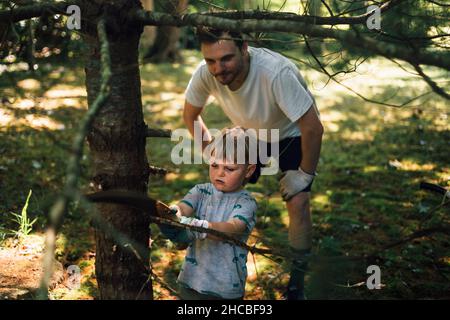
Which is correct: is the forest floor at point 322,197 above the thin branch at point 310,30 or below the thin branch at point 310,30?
below

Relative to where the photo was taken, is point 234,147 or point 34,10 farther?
point 234,147

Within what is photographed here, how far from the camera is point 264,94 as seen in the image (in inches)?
114

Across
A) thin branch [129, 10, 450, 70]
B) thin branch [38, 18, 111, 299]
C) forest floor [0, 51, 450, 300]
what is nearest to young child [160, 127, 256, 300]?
forest floor [0, 51, 450, 300]

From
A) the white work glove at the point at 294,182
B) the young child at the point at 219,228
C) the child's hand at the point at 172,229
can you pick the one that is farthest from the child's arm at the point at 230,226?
the white work glove at the point at 294,182

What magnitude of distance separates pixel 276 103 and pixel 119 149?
3.77ft

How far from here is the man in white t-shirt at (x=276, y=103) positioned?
267cm

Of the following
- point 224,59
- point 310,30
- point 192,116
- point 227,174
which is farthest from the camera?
point 192,116

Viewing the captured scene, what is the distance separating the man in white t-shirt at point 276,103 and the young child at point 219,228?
405 mm

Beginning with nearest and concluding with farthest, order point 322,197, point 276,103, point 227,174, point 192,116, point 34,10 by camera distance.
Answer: point 34,10 < point 227,174 < point 276,103 < point 192,116 < point 322,197

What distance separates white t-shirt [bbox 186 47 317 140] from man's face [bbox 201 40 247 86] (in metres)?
0.16

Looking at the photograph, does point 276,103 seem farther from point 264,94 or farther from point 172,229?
point 172,229

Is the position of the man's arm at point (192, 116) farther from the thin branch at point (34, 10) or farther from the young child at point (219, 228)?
the thin branch at point (34, 10)

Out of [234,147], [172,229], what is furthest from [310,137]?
[172,229]
